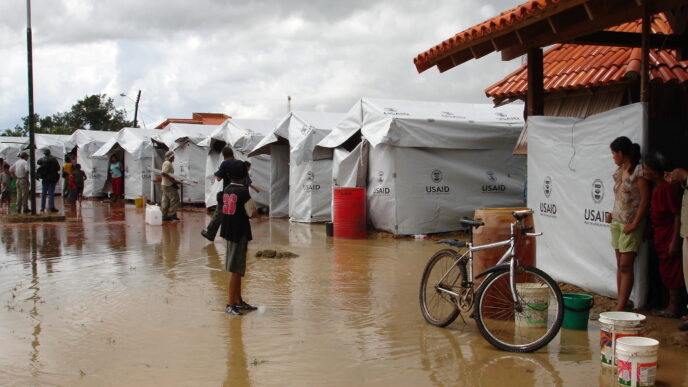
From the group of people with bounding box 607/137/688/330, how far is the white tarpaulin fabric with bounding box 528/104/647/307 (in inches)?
11.1

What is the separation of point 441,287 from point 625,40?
4.29m

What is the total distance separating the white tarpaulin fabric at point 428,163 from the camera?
12734 mm

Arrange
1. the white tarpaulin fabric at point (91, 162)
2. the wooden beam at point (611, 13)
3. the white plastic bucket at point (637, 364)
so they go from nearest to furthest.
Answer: the white plastic bucket at point (637, 364)
the wooden beam at point (611, 13)
the white tarpaulin fabric at point (91, 162)

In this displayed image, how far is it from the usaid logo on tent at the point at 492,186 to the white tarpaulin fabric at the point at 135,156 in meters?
14.4

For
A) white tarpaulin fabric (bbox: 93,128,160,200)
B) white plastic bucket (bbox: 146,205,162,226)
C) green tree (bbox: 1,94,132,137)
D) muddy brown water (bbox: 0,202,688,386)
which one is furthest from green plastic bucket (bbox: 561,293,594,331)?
green tree (bbox: 1,94,132,137)

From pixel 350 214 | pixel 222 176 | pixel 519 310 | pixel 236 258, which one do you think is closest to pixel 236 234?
pixel 236 258

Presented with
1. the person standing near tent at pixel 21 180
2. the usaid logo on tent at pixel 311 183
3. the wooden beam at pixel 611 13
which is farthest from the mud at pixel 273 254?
the person standing near tent at pixel 21 180

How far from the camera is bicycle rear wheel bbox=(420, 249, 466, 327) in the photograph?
5770mm

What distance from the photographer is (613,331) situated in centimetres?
467

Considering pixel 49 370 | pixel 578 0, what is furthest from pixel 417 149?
pixel 49 370

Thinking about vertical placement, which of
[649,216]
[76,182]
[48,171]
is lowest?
[649,216]

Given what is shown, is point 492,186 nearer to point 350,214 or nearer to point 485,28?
point 350,214

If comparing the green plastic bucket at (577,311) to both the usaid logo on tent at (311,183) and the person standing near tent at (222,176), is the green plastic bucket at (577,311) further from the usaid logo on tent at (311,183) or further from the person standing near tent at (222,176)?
the usaid logo on tent at (311,183)

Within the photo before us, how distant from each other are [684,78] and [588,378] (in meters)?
5.18
